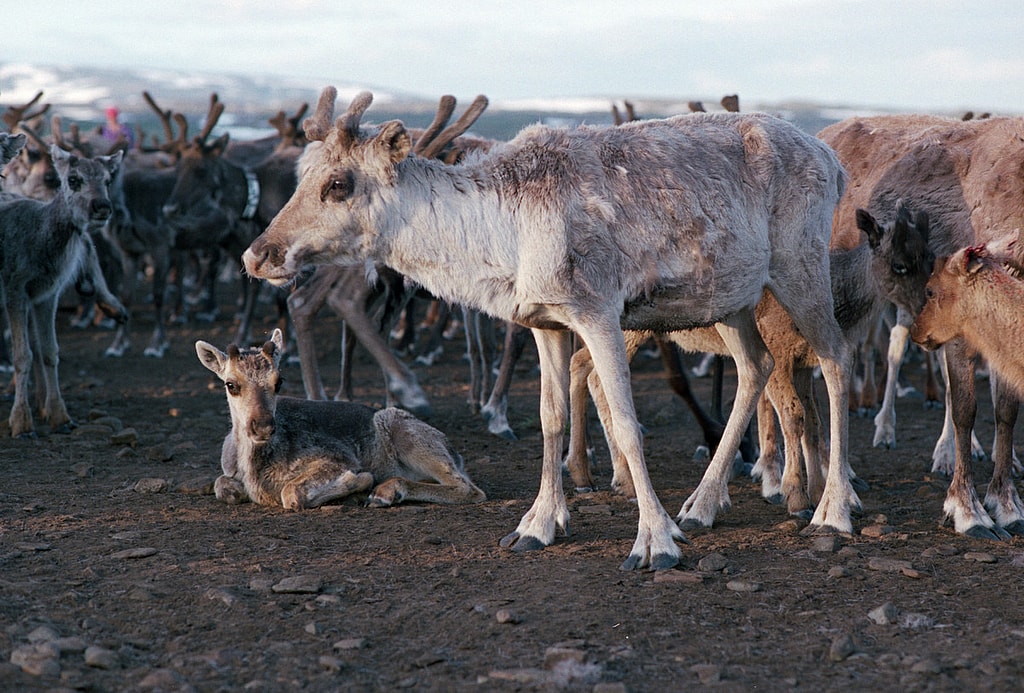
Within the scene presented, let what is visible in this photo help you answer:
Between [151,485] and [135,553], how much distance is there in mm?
1521

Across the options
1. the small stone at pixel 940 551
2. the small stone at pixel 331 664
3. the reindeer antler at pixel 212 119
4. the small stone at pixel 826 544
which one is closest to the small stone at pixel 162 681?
the small stone at pixel 331 664

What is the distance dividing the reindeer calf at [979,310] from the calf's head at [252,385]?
365 cm

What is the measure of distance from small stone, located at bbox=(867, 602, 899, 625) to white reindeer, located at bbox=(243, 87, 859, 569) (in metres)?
0.99

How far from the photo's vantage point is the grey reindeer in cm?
951

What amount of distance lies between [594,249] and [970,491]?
8.39 ft

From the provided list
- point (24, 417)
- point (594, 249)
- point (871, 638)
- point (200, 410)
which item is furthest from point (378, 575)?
point (200, 410)

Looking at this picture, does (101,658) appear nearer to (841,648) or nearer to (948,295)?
(841,648)

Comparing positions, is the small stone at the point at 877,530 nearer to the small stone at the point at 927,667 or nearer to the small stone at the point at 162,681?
the small stone at the point at 927,667

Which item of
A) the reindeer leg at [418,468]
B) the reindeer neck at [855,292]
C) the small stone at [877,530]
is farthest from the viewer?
the reindeer neck at [855,292]

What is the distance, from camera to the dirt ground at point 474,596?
433 centimetres

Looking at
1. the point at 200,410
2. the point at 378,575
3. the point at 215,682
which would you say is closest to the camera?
the point at 215,682

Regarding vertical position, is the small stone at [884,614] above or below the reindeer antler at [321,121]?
below

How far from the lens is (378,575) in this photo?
18.1 feet

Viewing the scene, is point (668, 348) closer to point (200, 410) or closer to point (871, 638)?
point (871, 638)
